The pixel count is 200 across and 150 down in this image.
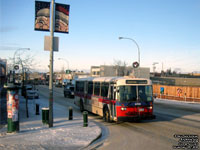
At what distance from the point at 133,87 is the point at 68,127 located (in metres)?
4.17

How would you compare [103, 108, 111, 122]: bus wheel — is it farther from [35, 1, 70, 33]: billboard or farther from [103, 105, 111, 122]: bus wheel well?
[35, 1, 70, 33]: billboard

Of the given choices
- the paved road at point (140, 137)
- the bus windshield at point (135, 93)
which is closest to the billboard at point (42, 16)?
the bus windshield at point (135, 93)

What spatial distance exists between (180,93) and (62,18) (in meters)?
26.5

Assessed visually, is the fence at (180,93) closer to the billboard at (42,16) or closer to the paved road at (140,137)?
the paved road at (140,137)

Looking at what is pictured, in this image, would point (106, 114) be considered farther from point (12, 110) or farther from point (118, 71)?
point (118, 71)

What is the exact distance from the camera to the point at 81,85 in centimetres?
2052

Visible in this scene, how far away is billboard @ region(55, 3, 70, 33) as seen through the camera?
12.6 metres

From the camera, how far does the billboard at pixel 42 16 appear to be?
39.7 ft

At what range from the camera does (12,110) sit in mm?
11055

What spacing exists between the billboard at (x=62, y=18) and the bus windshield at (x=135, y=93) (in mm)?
4437

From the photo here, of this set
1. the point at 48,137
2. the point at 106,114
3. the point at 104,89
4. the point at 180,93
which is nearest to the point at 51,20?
the point at 104,89

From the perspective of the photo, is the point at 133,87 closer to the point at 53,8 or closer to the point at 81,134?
the point at 81,134

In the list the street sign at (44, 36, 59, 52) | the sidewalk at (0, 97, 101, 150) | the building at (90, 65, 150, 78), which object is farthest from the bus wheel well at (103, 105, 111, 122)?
the building at (90, 65, 150, 78)

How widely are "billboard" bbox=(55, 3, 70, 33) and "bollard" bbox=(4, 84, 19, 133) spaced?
382 cm
